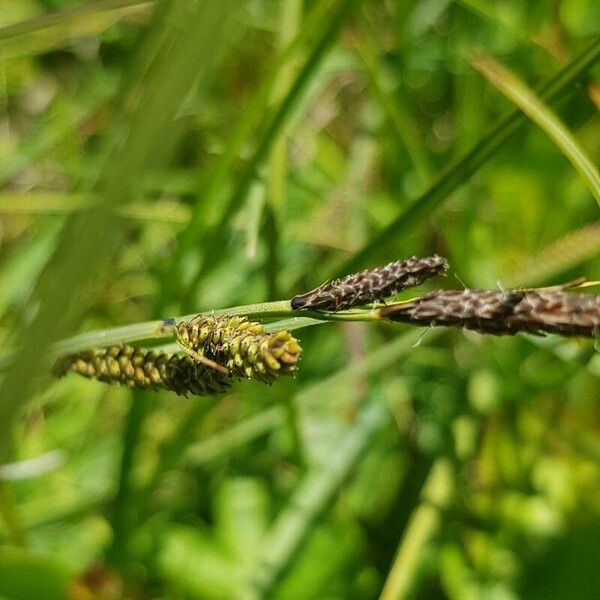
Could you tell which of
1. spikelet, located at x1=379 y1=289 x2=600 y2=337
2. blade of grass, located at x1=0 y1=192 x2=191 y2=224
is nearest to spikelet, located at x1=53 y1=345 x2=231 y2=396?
spikelet, located at x1=379 y1=289 x2=600 y2=337

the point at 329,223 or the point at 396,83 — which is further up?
the point at 396,83

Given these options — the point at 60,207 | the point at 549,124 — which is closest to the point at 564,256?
the point at 549,124

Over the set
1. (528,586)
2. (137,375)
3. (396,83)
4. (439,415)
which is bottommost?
(528,586)

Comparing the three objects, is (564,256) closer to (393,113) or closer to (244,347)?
(393,113)

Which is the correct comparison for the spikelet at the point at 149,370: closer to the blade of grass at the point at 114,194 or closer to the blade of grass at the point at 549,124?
the blade of grass at the point at 114,194

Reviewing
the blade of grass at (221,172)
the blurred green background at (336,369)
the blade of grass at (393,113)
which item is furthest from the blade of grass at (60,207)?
the blade of grass at (393,113)

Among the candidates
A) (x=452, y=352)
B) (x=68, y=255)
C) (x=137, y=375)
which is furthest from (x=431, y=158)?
(x=68, y=255)

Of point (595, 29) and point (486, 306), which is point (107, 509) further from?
point (595, 29)
